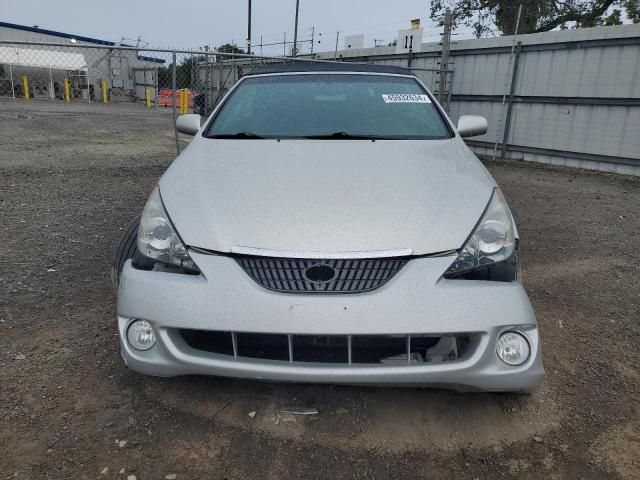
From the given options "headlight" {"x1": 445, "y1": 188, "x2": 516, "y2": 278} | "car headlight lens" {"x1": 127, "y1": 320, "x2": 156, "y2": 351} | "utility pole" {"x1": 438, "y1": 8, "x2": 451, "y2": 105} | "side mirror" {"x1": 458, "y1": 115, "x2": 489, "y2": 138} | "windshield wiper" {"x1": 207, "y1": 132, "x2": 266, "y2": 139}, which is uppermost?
"utility pole" {"x1": 438, "y1": 8, "x2": 451, "y2": 105}

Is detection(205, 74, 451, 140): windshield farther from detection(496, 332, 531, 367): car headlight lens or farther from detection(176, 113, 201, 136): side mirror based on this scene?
detection(496, 332, 531, 367): car headlight lens

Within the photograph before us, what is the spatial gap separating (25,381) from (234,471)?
1.22 meters

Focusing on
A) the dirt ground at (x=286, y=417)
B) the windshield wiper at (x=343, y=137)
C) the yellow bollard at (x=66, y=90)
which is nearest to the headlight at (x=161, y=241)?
the dirt ground at (x=286, y=417)

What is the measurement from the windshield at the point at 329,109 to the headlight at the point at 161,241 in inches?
36.8

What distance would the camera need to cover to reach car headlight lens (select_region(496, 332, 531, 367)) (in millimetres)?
1866

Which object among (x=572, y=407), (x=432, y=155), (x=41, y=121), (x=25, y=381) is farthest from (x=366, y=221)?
(x=41, y=121)

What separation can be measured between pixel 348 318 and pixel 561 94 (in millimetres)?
8842

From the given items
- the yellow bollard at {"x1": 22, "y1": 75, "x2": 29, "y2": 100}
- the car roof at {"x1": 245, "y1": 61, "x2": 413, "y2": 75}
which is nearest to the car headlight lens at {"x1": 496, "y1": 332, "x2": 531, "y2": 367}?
the car roof at {"x1": 245, "y1": 61, "x2": 413, "y2": 75}

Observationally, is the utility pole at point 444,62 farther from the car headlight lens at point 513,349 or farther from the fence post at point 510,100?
the car headlight lens at point 513,349

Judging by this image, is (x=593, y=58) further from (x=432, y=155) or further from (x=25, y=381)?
(x=25, y=381)

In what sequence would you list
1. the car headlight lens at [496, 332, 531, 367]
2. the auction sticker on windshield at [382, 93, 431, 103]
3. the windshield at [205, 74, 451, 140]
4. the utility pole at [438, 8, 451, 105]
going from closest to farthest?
the car headlight lens at [496, 332, 531, 367], the windshield at [205, 74, 451, 140], the auction sticker on windshield at [382, 93, 431, 103], the utility pole at [438, 8, 451, 105]

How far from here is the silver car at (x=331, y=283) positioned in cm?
178

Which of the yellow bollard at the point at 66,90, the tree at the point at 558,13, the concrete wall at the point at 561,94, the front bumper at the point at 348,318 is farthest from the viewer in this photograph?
the yellow bollard at the point at 66,90

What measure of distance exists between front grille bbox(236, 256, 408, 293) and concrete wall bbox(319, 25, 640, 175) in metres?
8.08
